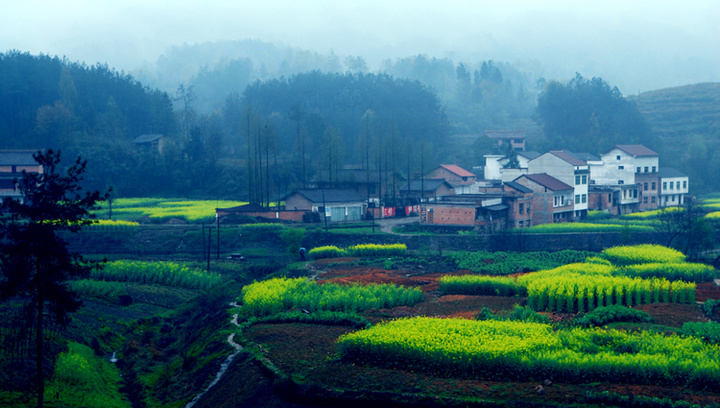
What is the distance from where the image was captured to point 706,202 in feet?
223

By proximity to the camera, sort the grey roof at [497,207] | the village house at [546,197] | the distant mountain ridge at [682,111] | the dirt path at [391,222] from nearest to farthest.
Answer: the grey roof at [497,207], the dirt path at [391,222], the village house at [546,197], the distant mountain ridge at [682,111]

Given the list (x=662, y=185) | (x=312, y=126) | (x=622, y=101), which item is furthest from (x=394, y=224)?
(x=622, y=101)

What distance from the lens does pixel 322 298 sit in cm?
2403

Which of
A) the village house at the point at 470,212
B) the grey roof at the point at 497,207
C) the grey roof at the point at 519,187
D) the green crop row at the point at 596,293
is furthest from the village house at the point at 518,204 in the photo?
the green crop row at the point at 596,293

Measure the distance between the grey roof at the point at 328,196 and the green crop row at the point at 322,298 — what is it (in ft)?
90.7

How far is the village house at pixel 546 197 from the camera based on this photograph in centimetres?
5484

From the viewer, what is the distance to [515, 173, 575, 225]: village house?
54.8 metres

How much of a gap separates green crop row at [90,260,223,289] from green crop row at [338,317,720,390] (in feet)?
55.9

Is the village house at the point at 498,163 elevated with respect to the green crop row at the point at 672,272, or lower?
elevated

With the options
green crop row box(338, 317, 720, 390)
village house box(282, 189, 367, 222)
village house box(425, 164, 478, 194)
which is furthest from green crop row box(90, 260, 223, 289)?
village house box(425, 164, 478, 194)

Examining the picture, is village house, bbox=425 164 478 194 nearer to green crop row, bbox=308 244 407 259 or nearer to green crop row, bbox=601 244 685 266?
green crop row, bbox=308 244 407 259

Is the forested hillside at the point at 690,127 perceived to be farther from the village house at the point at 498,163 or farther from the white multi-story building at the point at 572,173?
the white multi-story building at the point at 572,173

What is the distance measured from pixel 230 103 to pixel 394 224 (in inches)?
2297

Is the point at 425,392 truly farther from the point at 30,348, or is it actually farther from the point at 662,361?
the point at 30,348
